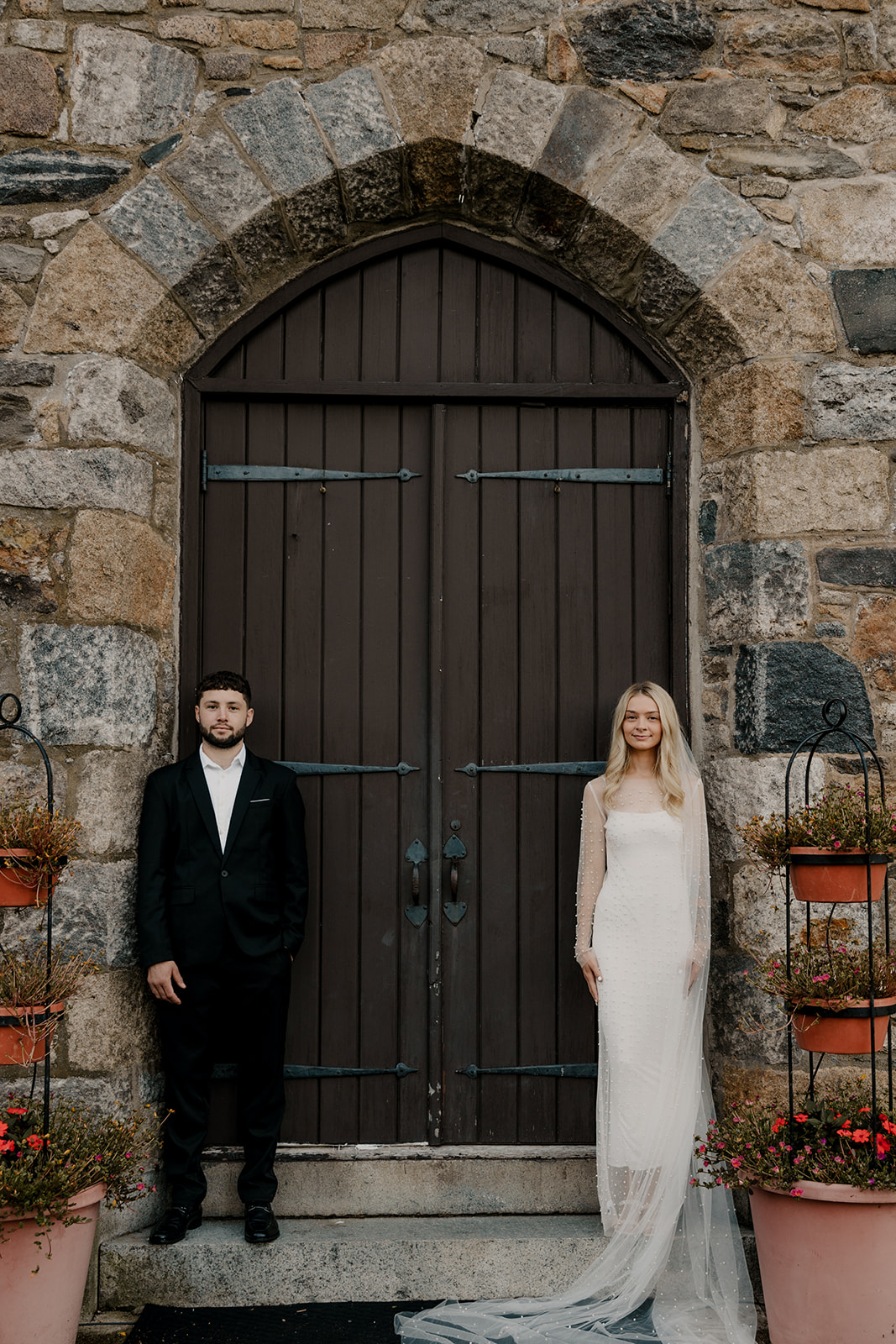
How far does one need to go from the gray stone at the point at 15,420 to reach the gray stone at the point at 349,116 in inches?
47.4

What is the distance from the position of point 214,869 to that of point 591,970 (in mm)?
1128

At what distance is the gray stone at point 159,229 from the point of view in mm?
3195

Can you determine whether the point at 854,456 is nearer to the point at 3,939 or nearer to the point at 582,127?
the point at 582,127

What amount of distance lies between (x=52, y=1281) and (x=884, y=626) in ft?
9.09

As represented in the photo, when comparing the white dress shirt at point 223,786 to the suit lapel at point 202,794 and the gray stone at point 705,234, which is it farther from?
the gray stone at point 705,234

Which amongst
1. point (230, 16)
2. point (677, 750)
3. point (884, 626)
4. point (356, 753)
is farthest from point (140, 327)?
point (884, 626)

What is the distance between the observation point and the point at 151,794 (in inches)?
123

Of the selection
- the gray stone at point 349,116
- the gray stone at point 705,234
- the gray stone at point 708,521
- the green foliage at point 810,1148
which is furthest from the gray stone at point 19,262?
the green foliage at point 810,1148

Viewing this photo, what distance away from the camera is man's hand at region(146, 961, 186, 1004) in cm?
301

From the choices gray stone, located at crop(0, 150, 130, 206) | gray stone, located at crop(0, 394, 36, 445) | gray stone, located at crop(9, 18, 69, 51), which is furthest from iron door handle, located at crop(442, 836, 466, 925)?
gray stone, located at crop(9, 18, 69, 51)

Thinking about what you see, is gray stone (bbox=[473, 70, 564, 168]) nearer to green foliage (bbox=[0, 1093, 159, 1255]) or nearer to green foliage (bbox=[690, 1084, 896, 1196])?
green foliage (bbox=[690, 1084, 896, 1196])

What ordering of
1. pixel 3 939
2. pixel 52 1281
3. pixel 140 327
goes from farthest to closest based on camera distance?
1. pixel 140 327
2. pixel 3 939
3. pixel 52 1281

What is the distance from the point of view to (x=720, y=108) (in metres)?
3.26

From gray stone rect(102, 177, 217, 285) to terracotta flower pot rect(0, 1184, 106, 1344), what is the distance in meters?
2.55
